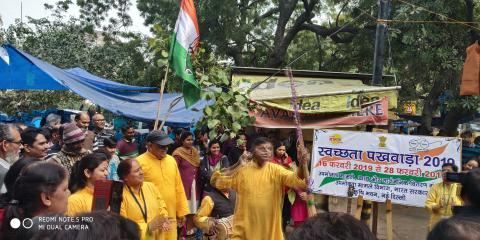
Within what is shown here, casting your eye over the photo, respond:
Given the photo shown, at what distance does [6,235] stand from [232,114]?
3.14 metres

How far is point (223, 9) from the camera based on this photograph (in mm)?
13359

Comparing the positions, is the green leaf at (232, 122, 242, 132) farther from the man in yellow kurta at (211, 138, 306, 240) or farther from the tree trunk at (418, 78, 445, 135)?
the tree trunk at (418, 78, 445, 135)

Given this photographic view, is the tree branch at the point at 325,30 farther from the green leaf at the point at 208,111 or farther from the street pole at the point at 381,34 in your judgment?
the green leaf at the point at 208,111

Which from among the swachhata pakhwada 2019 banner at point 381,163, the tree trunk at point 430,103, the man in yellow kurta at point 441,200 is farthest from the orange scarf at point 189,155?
the tree trunk at point 430,103

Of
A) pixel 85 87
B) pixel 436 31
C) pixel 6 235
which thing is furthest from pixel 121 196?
pixel 436 31

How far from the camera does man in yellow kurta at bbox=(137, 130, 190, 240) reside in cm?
435

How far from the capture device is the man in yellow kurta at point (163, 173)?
4348 millimetres

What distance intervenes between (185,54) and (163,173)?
1454mm

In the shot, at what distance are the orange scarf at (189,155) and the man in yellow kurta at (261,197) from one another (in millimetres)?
2194

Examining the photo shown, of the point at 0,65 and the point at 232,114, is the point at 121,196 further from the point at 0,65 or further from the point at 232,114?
the point at 0,65

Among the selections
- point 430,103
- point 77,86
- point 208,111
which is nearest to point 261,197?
point 208,111

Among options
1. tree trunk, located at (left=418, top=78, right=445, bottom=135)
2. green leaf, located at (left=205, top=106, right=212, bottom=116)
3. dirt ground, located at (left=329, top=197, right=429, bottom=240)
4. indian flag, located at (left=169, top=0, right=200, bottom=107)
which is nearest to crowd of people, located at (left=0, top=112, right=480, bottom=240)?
green leaf, located at (left=205, top=106, right=212, bottom=116)

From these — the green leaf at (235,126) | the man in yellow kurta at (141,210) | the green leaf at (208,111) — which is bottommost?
the man in yellow kurta at (141,210)

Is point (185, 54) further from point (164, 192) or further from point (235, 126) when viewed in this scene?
point (164, 192)
